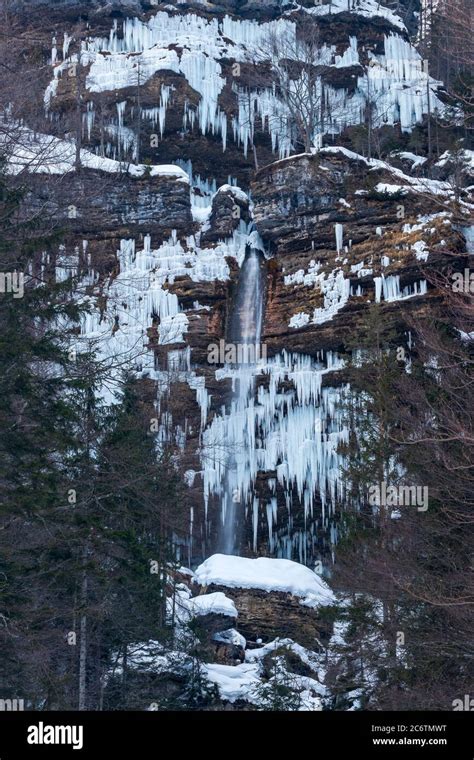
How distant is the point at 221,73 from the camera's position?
43781 millimetres

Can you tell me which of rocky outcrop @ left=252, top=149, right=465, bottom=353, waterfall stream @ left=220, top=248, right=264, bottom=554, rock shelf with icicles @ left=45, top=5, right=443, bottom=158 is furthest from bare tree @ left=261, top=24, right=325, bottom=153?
waterfall stream @ left=220, top=248, right=264, bottom=554

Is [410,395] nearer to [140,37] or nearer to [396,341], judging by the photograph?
[396,341]

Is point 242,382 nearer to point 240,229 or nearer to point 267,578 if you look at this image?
point 240,229

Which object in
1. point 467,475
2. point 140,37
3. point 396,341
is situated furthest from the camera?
point 140,37

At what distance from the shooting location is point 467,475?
14047 mm

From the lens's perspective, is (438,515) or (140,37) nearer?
(438,515)

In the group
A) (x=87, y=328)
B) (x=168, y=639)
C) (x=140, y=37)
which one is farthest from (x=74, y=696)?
(x=140, y=37)

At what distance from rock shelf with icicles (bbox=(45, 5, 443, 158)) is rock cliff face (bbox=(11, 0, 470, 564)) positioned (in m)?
0.08

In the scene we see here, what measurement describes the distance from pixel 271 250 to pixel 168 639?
19315mm

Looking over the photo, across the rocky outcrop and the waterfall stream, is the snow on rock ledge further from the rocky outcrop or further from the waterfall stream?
the rocky outcrop

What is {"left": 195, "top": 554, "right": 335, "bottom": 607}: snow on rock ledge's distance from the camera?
2625cm

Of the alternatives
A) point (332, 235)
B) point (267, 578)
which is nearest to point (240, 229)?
point (332, 235)

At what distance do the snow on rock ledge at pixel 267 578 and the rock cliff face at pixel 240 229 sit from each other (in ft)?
8.82
